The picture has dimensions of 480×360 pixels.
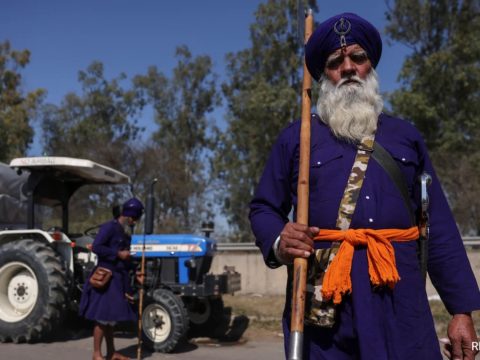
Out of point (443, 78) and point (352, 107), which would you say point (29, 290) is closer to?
point (352, 107)

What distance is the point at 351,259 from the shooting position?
217 cm

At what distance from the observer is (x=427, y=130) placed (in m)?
25.3

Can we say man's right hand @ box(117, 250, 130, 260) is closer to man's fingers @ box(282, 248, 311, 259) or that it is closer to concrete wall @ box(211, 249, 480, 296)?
man's fingers @ box(282, 248, 311, 259)

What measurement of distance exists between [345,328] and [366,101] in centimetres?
90

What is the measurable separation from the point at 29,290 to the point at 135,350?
1.81 m

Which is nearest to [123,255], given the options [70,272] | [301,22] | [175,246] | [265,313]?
[70,272]

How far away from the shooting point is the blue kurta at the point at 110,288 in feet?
22.5

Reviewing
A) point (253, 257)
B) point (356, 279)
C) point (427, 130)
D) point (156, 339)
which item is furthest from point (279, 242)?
point (427, 130)

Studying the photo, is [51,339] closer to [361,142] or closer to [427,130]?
[361,142]

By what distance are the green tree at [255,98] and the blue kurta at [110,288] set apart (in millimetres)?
20774

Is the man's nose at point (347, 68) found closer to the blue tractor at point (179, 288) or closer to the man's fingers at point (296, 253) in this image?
the man's fingers at point (296, 253)

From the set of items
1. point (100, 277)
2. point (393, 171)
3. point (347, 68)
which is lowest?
point (100, 277)

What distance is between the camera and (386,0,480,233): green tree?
23.9 m

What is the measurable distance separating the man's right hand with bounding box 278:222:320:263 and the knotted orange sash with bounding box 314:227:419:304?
111 mm
